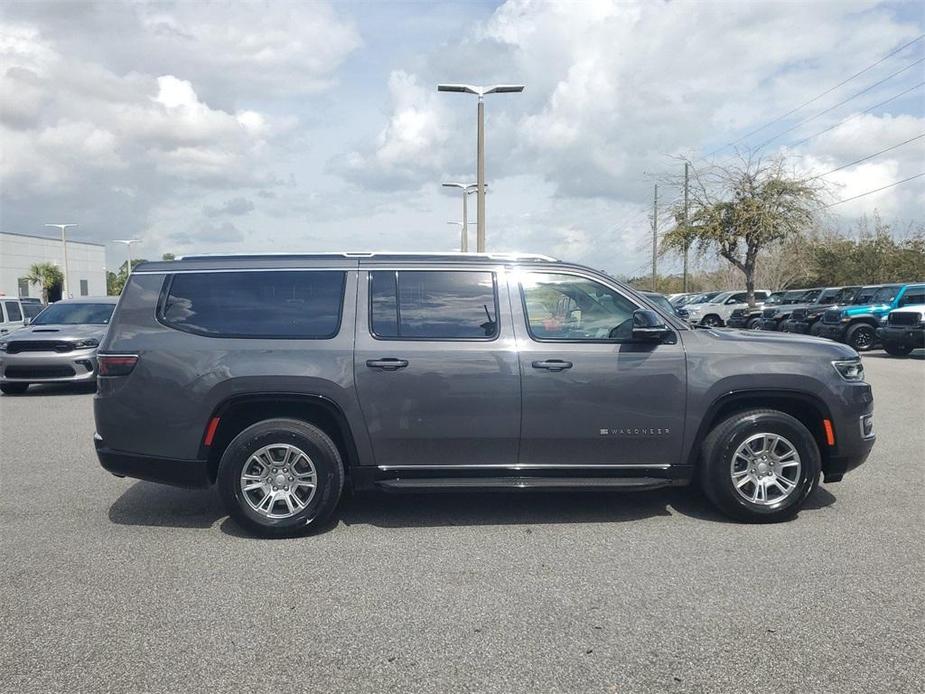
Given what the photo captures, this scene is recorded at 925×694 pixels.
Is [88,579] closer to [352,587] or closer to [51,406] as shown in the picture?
[352,587]

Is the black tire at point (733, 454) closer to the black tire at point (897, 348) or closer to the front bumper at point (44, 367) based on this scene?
the front bumper at point (44, 367)

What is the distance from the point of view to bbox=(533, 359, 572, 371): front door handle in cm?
512

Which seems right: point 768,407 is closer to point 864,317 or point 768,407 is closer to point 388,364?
point 388,364

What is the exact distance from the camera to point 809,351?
5.32 meters

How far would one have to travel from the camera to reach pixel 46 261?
→ 84.4 metres

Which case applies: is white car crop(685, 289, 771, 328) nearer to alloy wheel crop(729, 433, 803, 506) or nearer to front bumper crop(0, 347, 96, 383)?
front bumper crop(0, 347, 96, 383)

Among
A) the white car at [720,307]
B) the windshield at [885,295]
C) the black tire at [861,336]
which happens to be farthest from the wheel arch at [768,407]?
the white car at [720,307]

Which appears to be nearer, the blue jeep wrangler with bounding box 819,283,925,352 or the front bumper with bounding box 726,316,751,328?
the blue jeep wrangler with bounding box 819,283,925,352

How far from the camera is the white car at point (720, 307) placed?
30.8 meters

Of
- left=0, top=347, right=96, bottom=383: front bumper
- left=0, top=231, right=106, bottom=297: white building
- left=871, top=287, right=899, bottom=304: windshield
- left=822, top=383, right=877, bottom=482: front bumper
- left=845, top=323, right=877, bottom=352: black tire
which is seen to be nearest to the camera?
left=822, top=383, right=877, bottom=482: front bumper

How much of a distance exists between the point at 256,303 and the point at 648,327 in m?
2.72

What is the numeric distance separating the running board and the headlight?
1486mm

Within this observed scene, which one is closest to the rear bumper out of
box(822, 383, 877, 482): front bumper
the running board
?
the running board

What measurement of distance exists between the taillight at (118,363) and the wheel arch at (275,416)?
66cm
